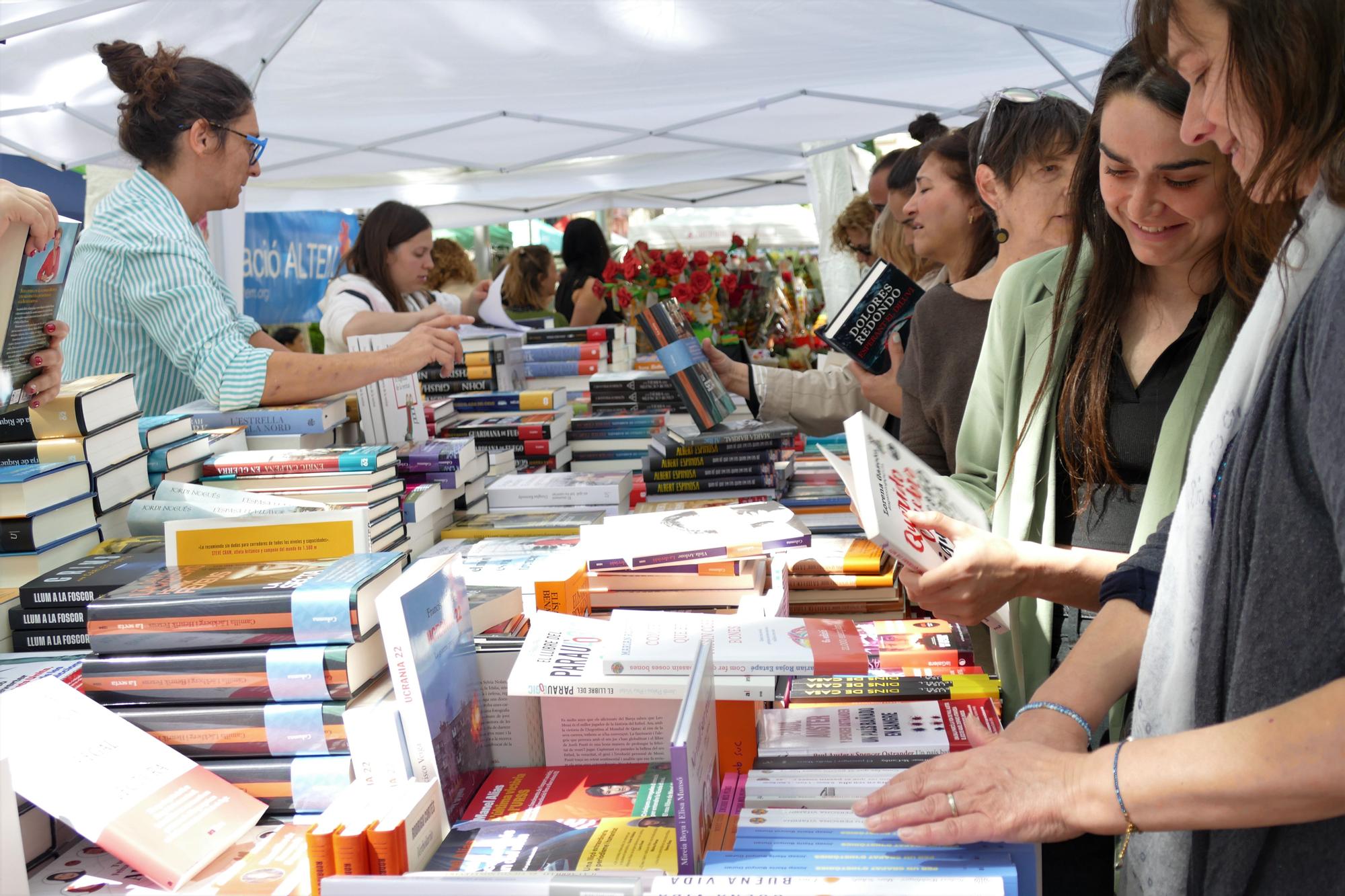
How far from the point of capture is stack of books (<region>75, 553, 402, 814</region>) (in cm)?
137

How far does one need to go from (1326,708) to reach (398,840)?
2.81ft

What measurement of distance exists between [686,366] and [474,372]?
99cm

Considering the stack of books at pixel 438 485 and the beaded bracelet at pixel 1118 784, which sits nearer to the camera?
the beaded bracelet at pixel 1118 784

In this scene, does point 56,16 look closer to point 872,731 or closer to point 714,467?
point 714,467

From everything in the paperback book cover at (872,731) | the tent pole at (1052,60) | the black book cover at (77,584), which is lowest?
the paperback book cover at (872,731)

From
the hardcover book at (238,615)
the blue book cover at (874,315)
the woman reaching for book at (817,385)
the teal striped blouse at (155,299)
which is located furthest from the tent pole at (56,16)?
the hardcover book at (238,615)

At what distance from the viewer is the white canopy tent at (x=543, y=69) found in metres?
4.24

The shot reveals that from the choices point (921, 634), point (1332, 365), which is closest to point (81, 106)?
point (921, 634)

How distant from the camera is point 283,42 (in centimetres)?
450

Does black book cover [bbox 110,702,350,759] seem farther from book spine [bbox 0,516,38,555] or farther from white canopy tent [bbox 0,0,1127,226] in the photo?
white canopy tent [bbox 0,0,1127,226]

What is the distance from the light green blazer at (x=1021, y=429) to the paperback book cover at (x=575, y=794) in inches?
27.2

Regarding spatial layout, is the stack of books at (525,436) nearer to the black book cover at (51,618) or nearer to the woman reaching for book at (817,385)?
the woman reaching for book at (817,385)

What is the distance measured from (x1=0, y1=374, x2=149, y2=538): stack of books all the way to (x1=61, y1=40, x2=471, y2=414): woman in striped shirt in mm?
454

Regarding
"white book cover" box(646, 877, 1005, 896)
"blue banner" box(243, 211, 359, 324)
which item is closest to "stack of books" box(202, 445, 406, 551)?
"white book cover" box(646, 877, 1005, 896)
